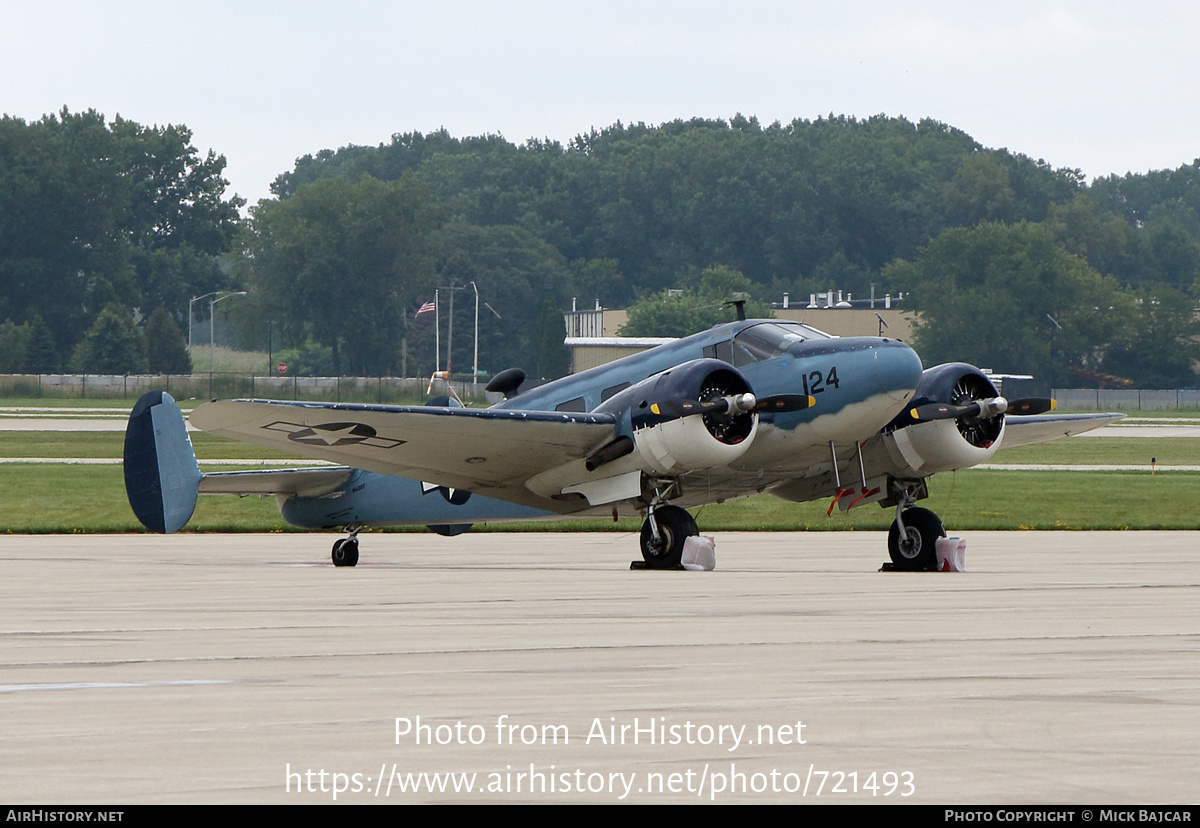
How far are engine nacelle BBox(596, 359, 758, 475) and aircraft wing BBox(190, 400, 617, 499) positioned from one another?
0.72 m

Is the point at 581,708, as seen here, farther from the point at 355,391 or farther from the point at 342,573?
the point at 355,391

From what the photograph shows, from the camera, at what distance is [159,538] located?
2827cm

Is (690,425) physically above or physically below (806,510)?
above

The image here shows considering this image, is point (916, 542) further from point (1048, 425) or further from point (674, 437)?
point (1048, 425)

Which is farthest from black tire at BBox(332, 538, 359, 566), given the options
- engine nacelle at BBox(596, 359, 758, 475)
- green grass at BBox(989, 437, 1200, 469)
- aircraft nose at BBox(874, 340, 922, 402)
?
green grass at BBox(989, 437, 1200, 469)

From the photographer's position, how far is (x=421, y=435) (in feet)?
66.0

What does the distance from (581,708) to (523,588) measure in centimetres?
887

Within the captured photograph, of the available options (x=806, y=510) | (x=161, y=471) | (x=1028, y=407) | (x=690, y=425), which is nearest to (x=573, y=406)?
(x=690, y=425)

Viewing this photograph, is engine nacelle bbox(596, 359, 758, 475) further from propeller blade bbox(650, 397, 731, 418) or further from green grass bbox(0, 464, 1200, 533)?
green grass bbox(0, 464, 1200, 533)

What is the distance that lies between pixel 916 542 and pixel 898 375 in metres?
2.57

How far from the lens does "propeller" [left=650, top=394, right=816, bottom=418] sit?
19.0m

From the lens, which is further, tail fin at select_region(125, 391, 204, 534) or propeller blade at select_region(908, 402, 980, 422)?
tail fin at select_region(125, 391, 204, 534)

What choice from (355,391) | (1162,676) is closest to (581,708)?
(1162,676)

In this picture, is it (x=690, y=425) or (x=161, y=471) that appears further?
(x=161, y=471)
